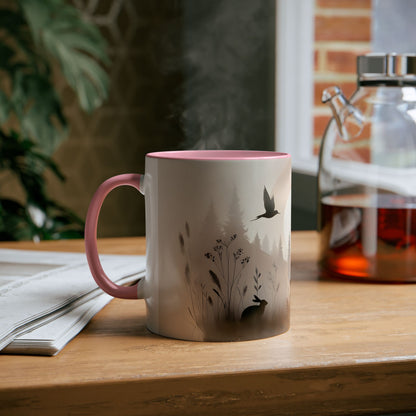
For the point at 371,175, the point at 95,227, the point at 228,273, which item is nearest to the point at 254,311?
the point at 228,273

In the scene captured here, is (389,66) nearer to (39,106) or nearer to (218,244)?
(218,244)

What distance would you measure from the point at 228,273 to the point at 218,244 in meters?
0.02

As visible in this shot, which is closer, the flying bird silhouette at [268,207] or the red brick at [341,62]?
the flying bird silhouette at [268,207]

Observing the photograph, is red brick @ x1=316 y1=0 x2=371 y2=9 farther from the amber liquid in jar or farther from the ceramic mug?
the ceramic mug

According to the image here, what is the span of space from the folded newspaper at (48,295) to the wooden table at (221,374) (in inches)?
0.5

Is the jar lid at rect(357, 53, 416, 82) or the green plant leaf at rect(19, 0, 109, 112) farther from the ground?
the green plant leaf at rect(19, 0, 109, 112)

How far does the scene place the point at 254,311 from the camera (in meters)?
0.46

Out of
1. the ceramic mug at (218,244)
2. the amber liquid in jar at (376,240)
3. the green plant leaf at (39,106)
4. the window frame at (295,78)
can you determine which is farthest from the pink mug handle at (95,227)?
the window frame at (295,78)

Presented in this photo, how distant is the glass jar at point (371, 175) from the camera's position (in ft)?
2.09

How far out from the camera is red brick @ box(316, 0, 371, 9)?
168cm

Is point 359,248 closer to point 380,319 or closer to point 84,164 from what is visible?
point 380,319

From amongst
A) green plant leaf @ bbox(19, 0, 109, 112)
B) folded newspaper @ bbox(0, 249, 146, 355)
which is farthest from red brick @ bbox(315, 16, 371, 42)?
folded newspaper @ bbox(0, 249, 146, 355)

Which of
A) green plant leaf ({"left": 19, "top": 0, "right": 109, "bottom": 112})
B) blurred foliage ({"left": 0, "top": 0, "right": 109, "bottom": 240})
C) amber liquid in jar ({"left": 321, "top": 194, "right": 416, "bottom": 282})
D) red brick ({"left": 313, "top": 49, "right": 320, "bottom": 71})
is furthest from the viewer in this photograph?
red brick ({"left": 313, "top": 49, "right": 320, "bottom": 71})

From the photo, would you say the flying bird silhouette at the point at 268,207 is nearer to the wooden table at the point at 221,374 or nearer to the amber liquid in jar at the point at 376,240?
the wooden table at the point at 221,374
